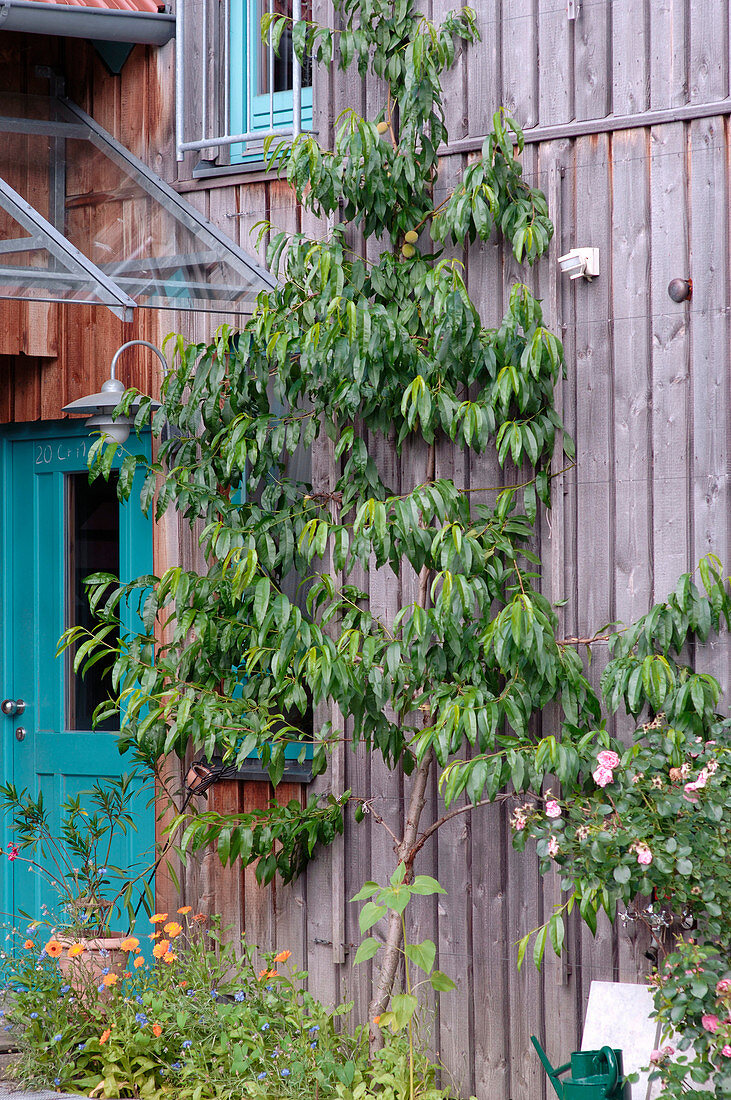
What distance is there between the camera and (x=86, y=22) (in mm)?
5508

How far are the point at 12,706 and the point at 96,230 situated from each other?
2.31m

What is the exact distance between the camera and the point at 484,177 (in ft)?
14.9

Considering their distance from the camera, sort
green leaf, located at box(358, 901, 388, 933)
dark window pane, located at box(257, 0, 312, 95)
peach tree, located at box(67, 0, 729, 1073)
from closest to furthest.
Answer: green leaf, located at box(358, 901, 388, 933) < peach tree, located at box(67, 0, 729, 1073) < dark window pane, located at box(257, 0, 312, 95)

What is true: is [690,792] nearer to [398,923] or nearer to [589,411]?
[398,923]

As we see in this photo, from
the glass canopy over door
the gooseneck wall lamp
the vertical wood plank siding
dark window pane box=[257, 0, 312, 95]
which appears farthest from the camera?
dark window pane box=[257, 0, 312, 95]

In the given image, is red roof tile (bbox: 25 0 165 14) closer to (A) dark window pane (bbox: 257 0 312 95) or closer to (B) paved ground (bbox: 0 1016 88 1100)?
(A) dark window pane (bbox: 257 0 312 95)

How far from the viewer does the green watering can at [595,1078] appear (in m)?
3.73

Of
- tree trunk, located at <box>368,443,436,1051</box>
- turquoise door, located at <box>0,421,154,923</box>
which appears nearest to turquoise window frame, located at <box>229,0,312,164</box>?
turquoise door, located at <box>0,421,154,923</box>

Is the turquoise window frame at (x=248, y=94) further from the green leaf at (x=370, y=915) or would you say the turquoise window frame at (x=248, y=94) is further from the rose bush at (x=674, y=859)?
the green leaf at (x=370, y=915)

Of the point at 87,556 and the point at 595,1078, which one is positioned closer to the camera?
the point at 595,1078

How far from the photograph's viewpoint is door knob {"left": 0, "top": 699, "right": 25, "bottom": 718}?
20.0ft

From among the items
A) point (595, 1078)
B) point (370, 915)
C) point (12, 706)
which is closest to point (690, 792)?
point (595, 1078)

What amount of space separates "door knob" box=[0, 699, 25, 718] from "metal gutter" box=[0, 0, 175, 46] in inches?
121

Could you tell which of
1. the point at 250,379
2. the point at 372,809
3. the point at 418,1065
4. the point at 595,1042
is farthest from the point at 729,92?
the point at 418,1065
